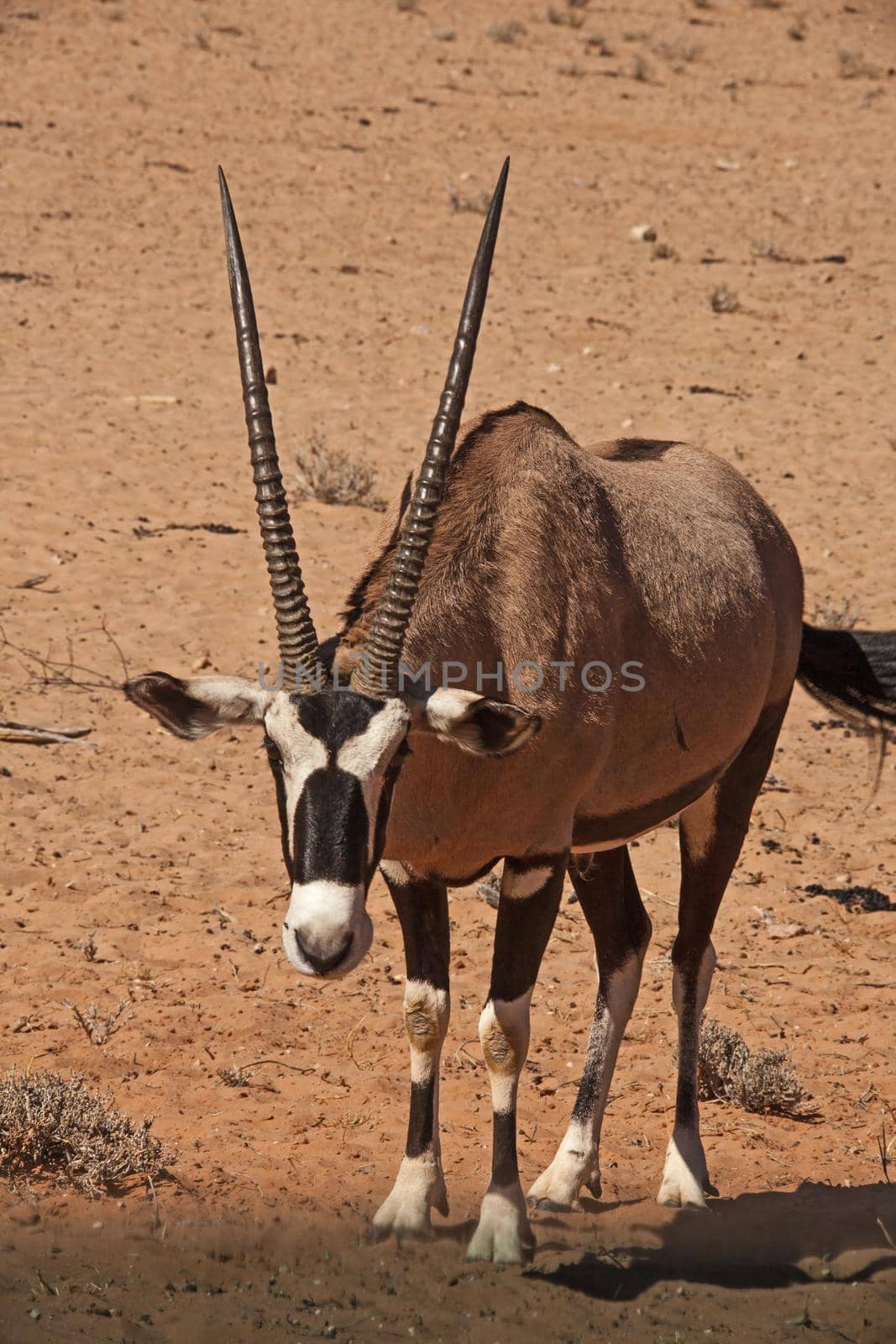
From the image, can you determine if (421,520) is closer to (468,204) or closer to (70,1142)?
(70,1142)

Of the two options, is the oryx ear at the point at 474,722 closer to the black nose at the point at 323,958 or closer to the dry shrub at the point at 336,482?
the black nose at the point at 323,958

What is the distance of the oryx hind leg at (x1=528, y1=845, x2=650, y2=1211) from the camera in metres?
5.54

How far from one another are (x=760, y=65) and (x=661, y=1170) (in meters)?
25.4

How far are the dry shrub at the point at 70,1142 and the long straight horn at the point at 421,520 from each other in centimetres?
211

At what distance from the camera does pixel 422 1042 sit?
509cm

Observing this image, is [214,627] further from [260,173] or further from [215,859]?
[260,173]

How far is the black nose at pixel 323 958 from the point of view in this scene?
12.2 ft

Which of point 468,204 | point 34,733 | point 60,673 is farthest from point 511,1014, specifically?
point 468,204

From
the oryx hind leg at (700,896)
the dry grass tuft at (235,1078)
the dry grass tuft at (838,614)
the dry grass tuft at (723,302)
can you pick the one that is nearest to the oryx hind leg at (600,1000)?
the oryx hind leg at (700,896)

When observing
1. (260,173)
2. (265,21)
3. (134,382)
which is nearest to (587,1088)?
(134,382)

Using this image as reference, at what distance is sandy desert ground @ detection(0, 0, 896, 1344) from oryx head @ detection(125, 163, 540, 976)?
1.32 m

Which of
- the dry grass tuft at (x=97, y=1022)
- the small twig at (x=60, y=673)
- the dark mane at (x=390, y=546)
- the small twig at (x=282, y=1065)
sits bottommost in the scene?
the small twig at (x=282, y=1065)

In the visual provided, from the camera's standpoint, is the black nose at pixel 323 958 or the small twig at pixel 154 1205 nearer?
the black nose at pixel 323 958

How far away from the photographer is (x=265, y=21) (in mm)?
26172
